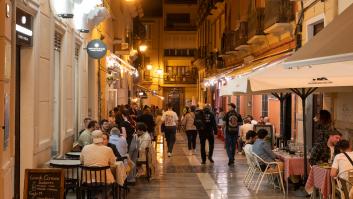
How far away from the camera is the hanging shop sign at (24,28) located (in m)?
9.16

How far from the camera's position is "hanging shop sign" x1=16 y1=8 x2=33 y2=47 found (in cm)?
916

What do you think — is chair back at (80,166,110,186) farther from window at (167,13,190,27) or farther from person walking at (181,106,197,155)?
window at (167,13,190,27)

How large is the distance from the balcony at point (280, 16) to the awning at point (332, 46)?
11.0 meters

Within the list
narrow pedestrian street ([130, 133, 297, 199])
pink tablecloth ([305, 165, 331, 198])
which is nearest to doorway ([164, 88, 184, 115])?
narrow pedestrian street ([130, 133, 297, 199])

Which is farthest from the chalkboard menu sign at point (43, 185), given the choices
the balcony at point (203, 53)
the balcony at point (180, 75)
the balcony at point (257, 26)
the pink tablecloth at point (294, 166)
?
the balcony at point (180, 75)

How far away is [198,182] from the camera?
1437 centimetres

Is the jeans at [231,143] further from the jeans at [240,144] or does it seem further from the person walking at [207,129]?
the jeans at [240,144]

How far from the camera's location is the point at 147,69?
61.0 m

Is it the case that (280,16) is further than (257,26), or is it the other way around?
(257,26)

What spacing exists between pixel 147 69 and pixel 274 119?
40.7 meters

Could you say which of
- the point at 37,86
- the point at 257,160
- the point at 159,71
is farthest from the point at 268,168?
the point at 159,71

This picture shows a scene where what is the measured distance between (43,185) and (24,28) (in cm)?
298

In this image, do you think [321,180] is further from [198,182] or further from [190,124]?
[190,124]

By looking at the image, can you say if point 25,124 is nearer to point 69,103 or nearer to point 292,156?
point 69,103
